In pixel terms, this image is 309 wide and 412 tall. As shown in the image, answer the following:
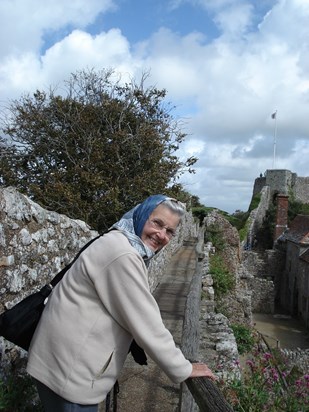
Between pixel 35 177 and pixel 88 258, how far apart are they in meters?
10.2

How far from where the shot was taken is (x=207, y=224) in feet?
66.5

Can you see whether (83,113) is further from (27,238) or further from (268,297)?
(268,297)

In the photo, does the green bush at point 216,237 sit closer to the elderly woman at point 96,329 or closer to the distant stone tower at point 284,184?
the elderly woman at point 96,329

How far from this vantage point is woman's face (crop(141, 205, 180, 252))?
2150 mm

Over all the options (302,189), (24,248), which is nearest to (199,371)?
(24,248)

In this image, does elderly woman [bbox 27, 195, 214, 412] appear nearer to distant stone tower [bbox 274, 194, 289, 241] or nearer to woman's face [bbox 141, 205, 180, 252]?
woman's face [bbox 141, 205, 180, 252]

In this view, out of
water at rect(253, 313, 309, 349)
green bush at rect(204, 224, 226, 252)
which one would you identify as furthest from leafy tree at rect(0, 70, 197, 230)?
water at rect(253, 313, 309, 349)

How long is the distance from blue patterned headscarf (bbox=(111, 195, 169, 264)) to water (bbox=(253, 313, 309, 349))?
1799cm

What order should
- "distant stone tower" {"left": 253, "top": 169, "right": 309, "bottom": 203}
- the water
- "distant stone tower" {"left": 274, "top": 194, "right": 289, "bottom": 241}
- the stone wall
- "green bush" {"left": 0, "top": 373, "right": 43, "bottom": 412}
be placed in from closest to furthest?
"green bush" {"left": 0, "top": 373, "right": 43, "bottom": 412} < the stone wall < the water < "distant stone tower" {"left": 274, "top": 194, "right": 289, "bottom": 241} < "distant stone tower" {"left": 253, "top": 169, "right": 309, "bottom": 203}

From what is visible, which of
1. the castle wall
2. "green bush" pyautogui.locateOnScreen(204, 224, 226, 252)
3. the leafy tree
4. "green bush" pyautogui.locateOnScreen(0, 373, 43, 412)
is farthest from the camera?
the castle wall

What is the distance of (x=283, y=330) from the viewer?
76.2ft

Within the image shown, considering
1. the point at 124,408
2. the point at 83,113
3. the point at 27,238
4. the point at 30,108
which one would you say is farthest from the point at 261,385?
the point at 30,108

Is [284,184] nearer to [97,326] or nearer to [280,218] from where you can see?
Result: [280,218]

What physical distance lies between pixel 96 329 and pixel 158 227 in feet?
1.88
